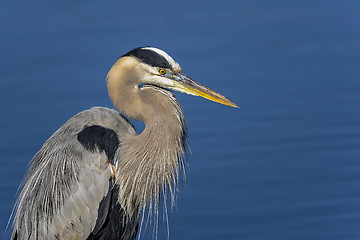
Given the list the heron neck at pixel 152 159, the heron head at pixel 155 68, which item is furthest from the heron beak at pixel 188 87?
the heron neck at pixel 152 159

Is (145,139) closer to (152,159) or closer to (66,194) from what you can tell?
(152,159)

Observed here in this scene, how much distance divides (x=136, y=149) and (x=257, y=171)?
1531 mm

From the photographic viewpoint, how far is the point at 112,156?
473 cm

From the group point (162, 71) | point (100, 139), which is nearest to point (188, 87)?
point (162, 71)

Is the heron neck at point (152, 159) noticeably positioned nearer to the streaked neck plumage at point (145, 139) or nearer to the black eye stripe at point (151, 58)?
the streaked neck plumage at point (145, 139)

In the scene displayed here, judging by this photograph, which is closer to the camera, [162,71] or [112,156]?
[162,71]

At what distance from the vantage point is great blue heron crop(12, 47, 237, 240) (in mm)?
4598

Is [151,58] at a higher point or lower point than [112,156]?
higher

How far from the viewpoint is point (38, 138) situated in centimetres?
622

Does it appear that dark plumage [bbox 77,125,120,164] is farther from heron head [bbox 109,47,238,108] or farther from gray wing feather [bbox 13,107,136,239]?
heron head [bbox 109,47,238,108]

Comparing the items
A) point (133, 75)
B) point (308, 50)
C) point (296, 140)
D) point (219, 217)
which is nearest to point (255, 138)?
point (296, 140)

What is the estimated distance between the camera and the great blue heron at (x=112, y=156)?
15.1 ft

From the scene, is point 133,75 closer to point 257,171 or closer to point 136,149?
point 136,149

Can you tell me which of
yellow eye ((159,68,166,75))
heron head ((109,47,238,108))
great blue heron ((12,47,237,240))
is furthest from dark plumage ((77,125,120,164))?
yellow eye ((159,68,166,75))
